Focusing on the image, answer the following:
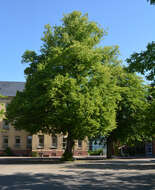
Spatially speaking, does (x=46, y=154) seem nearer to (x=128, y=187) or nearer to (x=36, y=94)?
(x=36, y=94)

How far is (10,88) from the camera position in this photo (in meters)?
56.2

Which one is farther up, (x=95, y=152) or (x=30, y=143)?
(x=30, y=143)

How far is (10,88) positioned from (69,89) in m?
34.4

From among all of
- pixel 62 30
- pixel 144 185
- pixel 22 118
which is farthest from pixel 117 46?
pixel 144 185

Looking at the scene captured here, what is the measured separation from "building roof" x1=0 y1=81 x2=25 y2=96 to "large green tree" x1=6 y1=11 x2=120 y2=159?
25648 millimetres

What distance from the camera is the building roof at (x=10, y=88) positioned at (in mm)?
54719

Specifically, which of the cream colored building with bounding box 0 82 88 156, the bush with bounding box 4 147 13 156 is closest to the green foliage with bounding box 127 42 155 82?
the cream colored building with bounding box 0 82 88 156

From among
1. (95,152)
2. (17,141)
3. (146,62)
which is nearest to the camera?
(146,62)

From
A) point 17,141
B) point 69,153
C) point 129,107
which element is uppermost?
point 129,107

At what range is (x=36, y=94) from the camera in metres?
26.4

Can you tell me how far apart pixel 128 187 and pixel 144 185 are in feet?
3.42

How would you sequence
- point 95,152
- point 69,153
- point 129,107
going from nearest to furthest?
point 69,153 → point 129,107 → point 95,152

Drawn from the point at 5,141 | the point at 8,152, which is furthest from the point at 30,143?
the point at 5,141

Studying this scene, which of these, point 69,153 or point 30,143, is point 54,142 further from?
point 69,153
